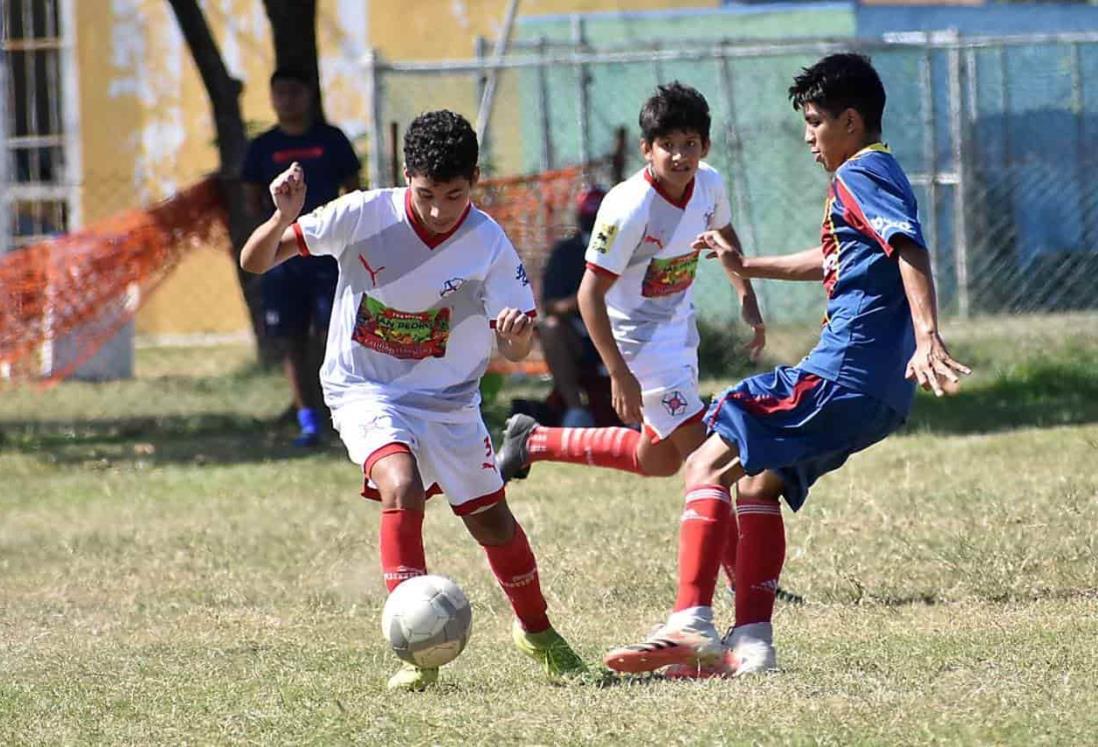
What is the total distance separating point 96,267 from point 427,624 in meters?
8.98

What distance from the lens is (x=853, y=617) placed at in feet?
22.1

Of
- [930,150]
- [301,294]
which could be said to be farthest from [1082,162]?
[301,294]

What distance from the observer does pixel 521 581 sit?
5953 millimetres

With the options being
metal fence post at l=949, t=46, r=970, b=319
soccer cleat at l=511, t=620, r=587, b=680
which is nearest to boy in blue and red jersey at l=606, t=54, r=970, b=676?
soccer cleat at l=511, t=620, r=587, b=680

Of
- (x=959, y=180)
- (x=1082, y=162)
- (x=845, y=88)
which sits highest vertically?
(x=1082, y=162)

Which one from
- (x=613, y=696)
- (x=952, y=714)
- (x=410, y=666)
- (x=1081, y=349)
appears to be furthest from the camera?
(x=1081, y=349)

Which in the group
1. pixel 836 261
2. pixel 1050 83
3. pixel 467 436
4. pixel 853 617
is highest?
pixel 1050 83

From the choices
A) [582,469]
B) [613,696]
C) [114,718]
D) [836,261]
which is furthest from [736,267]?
[582,469]

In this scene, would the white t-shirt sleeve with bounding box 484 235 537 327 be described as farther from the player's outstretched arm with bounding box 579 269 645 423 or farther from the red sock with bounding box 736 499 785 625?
the red sock with bounding box 736 499 785 625

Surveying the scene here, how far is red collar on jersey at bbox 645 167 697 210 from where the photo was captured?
7012mm

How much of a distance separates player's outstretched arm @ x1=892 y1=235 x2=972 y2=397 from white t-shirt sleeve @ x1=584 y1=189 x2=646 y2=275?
5.20ft

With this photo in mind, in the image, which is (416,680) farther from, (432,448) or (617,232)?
(617,232)

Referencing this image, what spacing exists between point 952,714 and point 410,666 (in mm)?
1744

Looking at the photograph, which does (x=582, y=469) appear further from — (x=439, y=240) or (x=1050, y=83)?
(x=1050, y=83)
